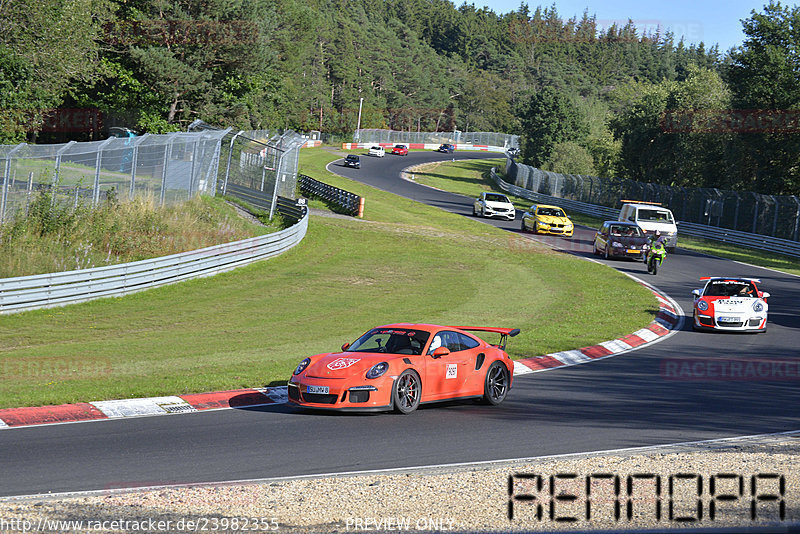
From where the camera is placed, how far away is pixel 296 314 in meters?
21.6

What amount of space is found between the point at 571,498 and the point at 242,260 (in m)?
21.8

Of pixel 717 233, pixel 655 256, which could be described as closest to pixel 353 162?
pixel 717 233

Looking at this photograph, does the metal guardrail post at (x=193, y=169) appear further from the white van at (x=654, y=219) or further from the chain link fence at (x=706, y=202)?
the chain link fence at (x=706, y=202)

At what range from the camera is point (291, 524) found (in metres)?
6.66

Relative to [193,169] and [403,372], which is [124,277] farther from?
[403,372]

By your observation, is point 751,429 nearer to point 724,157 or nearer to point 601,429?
point 601,429

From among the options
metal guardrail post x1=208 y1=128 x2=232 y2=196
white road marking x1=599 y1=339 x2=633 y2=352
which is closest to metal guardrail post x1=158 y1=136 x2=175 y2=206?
metal guardrail post x1=208 y1=128 x2=232 y2=196

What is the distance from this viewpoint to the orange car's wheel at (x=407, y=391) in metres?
11.5

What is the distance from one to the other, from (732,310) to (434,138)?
5252 inches

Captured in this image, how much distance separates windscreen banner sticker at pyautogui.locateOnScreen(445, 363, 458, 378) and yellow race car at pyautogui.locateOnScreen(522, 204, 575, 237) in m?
32.9

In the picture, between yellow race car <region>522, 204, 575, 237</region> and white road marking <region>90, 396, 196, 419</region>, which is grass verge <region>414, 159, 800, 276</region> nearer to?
yellow race car <region>522, 204, 575, 237</region>

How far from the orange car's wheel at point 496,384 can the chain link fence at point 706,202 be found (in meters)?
35.9

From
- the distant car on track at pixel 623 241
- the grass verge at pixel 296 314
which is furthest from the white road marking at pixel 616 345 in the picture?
the distant car on track at pixel 623 241

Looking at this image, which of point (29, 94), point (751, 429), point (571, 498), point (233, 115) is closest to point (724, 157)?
point (233, 115)
